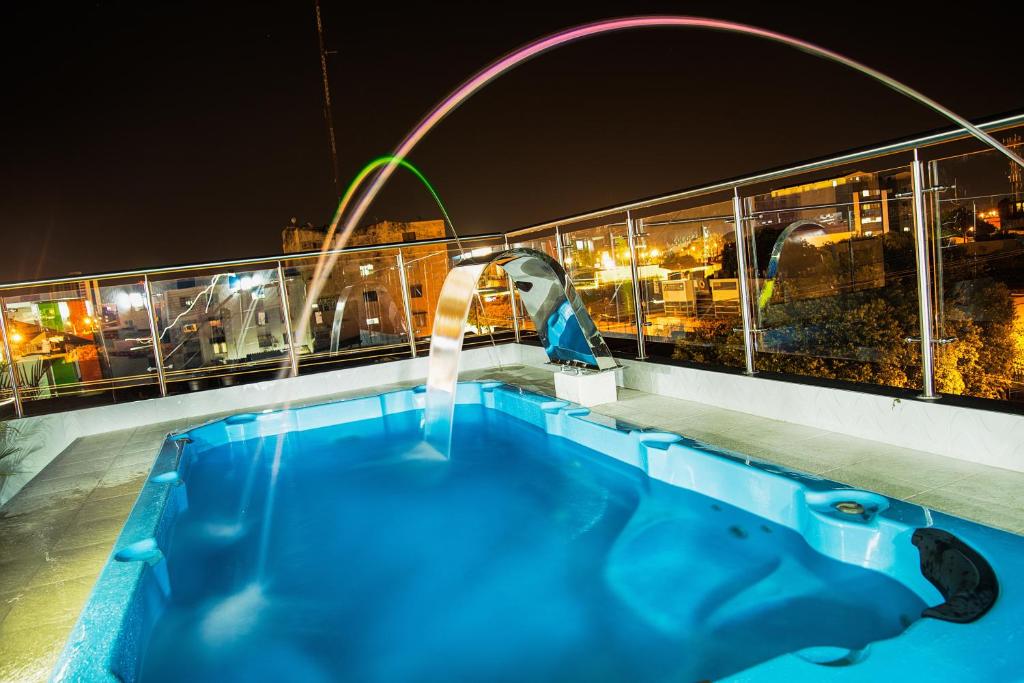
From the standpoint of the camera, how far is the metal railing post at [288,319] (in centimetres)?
648

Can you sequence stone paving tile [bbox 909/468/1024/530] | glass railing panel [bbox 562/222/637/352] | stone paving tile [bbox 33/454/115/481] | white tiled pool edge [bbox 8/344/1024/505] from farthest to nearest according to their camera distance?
glass railing panel [bbox 562/222/637/352]
stone paving tile [bbox 33/454/115/481]
white tiled pool edge [bbox 8/344/1024/505]
stone paving tile [bbox 909/468/1024/530]

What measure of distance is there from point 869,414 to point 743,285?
1.29 metres

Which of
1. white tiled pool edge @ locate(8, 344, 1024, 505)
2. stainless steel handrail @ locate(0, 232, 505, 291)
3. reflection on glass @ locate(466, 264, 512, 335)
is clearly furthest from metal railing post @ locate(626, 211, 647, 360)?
reflection on glass @ locate(466, 264, 512, 335)

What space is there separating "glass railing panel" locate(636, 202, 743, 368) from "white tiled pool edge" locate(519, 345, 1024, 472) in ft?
1.33

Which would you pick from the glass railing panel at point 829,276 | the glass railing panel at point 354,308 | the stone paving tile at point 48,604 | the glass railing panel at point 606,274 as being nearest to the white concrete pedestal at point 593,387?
the glass railing panel at point 606,274

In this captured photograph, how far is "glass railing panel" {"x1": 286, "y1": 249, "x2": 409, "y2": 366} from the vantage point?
274 inches

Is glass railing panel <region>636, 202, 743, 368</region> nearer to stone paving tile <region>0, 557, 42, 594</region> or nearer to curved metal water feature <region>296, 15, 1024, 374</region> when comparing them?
curved metal water feature <region>296, 15, 1024, 374</region>

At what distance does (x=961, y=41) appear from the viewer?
16094mm

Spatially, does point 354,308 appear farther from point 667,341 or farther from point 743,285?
point 743,285

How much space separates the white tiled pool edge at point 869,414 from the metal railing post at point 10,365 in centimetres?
549

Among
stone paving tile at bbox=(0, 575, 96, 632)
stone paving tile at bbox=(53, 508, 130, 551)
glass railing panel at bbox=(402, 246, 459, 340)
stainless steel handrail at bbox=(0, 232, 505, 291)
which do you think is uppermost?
stainless steel handrail at bbox=(0, 232, 505, 291)

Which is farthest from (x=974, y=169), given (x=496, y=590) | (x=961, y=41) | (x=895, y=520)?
(x=961, y=41)

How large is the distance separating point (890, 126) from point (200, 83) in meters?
19.3

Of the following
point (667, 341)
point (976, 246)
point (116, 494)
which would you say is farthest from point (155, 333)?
point (976, 246)
